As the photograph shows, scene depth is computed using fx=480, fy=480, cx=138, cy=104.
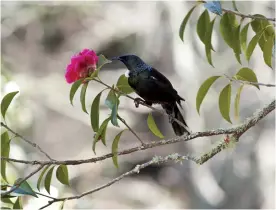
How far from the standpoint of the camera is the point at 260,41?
1112 millimetres

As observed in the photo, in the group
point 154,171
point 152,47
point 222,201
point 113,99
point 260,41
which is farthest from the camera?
point 154,171

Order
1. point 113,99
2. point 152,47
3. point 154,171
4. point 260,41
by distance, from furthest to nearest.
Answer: point 154,171
point 152,47
point 260,41
point 113,99

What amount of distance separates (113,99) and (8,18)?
323 cm

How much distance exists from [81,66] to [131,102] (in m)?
2.75

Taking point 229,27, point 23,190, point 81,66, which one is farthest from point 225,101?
point 23,190

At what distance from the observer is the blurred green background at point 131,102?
3.53 m

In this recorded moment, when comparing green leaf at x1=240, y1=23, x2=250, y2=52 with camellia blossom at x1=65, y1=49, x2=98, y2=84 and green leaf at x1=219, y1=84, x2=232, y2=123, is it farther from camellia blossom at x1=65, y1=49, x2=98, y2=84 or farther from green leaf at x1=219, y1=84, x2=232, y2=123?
camellia blossom at x1=65, y1=49, x2=98, y2=84

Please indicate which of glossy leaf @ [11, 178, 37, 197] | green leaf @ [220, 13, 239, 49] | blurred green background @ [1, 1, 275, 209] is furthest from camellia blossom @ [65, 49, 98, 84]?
blurred green background @ [1, 1, 275, 209]

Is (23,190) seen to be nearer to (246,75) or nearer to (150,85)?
(150,85)

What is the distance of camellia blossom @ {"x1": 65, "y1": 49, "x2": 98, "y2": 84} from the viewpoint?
89 cm

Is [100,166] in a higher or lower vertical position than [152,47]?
lower

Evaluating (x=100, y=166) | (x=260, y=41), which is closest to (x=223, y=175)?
(x=100, y=166)

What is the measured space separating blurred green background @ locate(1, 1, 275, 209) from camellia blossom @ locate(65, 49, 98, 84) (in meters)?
2.19

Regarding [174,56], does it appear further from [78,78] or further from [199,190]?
[78,78]
